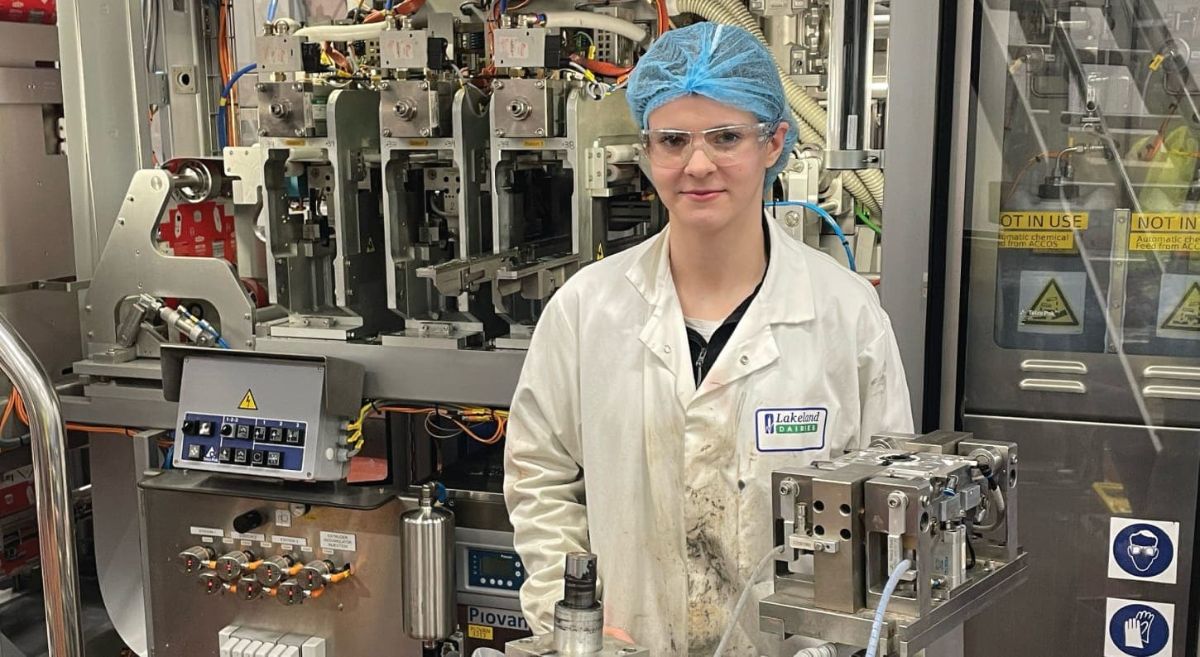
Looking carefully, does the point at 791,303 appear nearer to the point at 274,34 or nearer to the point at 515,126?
the point at 515,126

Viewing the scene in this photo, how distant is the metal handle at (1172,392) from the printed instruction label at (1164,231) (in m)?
0.27

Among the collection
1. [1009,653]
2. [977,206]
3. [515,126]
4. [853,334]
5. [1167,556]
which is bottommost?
[1009,653]

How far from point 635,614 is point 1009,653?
1096 millimetres

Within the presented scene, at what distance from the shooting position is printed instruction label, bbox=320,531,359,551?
2.65m

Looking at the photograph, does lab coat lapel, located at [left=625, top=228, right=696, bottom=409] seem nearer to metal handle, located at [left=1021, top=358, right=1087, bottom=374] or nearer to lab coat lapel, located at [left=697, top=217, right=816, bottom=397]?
lab coat lapel, located at [left=697, top=217, right=816, bottom=397]

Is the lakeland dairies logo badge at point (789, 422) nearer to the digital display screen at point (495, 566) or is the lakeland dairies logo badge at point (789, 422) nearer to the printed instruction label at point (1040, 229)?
the printed instruction label at point (1040, 229)

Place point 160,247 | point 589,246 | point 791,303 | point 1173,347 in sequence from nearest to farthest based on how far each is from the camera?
point 791,303
point 1173,347
point 589,246
point 160,247

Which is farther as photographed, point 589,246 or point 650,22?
point 650,22

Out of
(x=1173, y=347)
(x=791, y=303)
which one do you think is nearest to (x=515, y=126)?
(x=791, y=303)

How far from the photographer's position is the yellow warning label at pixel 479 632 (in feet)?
8.77

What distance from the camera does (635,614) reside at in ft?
5.99

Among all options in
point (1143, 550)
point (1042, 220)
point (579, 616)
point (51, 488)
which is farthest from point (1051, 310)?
point (51, 488)

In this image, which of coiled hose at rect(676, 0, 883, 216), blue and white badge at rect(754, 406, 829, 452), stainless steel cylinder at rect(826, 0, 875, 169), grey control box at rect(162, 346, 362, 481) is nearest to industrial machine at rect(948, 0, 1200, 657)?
stainless steel cylinder at rect(826, 0, 875, 169)

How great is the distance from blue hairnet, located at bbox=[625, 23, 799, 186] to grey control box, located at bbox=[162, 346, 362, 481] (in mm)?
1118
